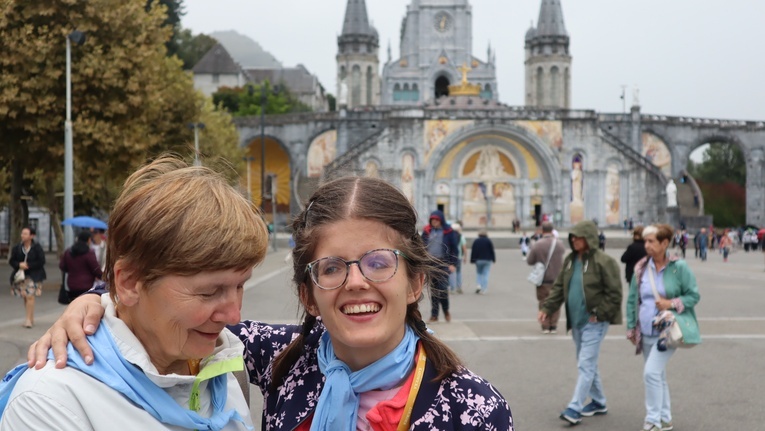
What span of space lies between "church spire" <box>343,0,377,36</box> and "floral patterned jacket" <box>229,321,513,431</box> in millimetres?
71853

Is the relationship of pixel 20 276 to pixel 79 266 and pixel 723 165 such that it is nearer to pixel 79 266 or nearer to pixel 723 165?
pixel 79 266

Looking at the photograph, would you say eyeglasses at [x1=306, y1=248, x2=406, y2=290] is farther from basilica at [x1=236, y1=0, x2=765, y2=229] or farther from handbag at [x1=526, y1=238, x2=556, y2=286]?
basilica at [x1=236, y1=0, x2=765, y2=229]

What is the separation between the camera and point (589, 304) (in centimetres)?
711

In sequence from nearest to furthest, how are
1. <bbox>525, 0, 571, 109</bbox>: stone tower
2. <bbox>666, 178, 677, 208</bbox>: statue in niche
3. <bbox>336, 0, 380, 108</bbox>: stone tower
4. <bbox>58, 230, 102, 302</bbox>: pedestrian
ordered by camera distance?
<bbox>58, 230, 102, 302</bbox>: pedestrian < <bbox>666, 178, 677, 208</bbox>: statue in niche < <bbox>525, 0, 571, 109</bbox>: stone tower < <bbox>336, 0, 380, 108</bbox>: stone tower

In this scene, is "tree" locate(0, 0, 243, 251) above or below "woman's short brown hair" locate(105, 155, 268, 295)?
above

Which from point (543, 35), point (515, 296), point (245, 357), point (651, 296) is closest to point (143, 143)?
point (515, 296)

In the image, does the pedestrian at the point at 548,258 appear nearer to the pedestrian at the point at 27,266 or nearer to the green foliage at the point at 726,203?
the pedestrian at the point at 27,266

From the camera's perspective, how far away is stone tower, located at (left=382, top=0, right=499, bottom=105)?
7719cm

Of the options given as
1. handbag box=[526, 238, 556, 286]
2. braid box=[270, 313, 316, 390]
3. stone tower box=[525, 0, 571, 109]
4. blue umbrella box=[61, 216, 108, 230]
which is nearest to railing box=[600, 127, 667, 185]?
stone tower box=[525, 0, 571, 109]

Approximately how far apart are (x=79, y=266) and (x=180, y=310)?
10344 millimetres

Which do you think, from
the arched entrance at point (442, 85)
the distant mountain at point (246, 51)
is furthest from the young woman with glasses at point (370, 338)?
the distant mountain at point (246, 51)

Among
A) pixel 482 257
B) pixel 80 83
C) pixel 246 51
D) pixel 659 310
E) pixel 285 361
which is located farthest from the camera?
pixel 246 51

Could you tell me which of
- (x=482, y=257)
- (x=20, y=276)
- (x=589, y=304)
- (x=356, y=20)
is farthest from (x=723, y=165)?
(x=589, y=304)

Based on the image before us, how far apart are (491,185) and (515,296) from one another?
39852mm
